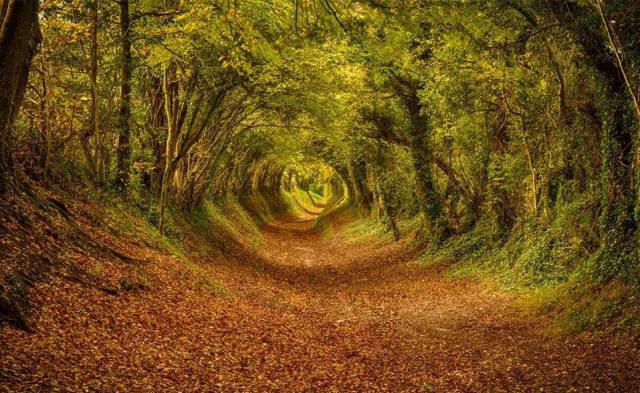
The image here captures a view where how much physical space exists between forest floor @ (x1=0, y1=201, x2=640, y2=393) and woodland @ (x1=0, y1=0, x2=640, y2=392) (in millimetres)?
56

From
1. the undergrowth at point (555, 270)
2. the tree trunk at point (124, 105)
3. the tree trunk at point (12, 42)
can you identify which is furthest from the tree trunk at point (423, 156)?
the tree trunk at point (12, 42)

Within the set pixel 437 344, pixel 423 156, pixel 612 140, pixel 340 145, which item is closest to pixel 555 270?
pixel 612 140

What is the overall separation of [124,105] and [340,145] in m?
12.9

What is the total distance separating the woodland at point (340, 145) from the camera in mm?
8797

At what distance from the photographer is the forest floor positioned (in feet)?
24.3

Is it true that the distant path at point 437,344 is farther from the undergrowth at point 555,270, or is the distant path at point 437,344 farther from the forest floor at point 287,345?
the undergrowth at point 555,270

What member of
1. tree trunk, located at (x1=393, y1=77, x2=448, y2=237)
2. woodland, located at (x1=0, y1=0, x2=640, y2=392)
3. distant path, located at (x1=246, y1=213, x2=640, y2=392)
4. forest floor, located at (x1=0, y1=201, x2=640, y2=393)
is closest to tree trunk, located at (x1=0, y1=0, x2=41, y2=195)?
woodland, located at (x1=0, y1=0, x2=640, y2=392)

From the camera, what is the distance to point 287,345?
11.5 m

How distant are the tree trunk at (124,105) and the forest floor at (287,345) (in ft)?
11.4

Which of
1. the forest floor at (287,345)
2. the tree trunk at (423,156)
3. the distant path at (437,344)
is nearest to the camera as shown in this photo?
the forest floor at (287,345)

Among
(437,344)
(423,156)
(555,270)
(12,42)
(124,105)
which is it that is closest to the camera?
(12,42)

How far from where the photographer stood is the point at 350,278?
22547mm

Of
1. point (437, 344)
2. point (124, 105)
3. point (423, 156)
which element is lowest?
point (437, 344)

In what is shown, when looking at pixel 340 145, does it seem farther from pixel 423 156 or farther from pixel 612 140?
pixel 612 140
